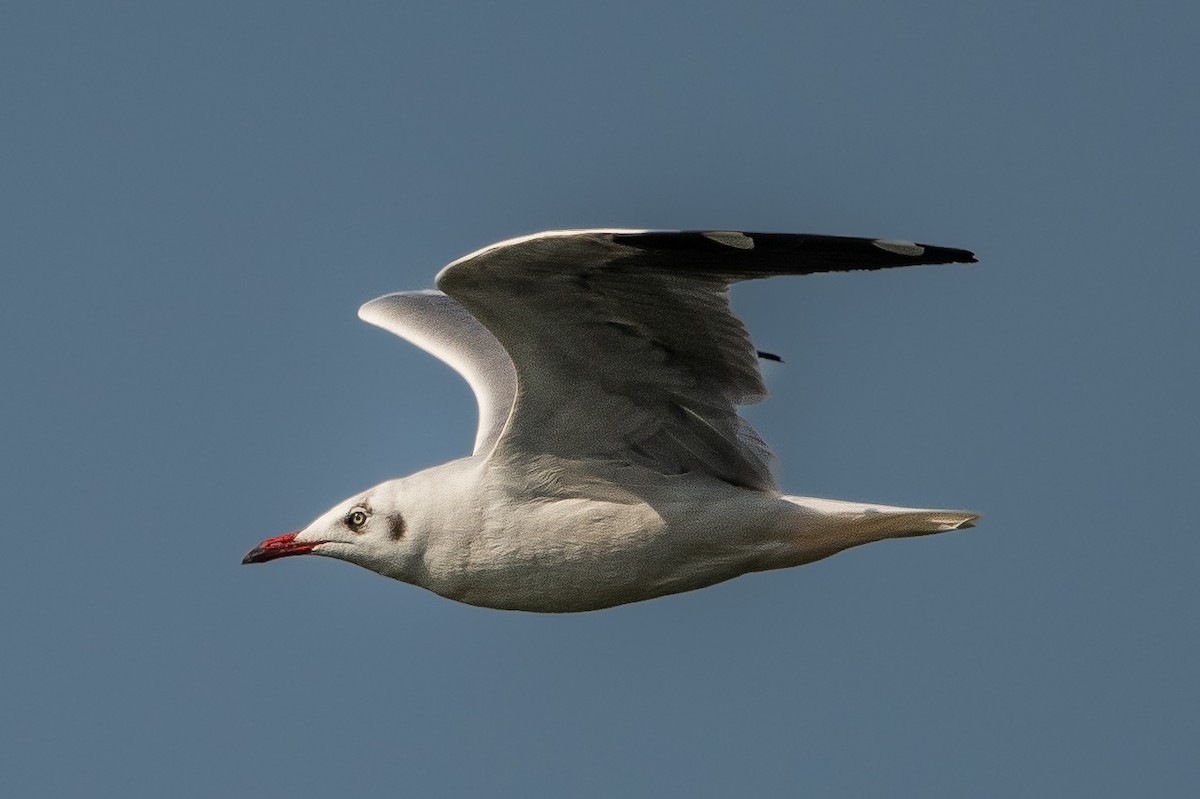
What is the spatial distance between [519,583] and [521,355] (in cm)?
119

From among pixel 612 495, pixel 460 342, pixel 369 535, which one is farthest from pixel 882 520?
pixel 460 342

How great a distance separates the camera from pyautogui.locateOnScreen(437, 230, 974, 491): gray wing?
A: 791 centimetres

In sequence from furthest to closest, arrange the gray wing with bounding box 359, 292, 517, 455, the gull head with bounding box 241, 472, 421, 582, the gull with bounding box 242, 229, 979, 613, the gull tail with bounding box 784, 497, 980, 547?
the gray wing with bounding box 359, 292, 517, 455
the gull head with bounding box 241, 472, 421, 582
the gull tail with bounding box 784, 497, 980, 547
the gull with bounding box 242, 229, 979, 613

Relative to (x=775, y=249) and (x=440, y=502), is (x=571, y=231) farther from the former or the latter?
(x=440, y=502)

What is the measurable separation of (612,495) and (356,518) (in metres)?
1.33

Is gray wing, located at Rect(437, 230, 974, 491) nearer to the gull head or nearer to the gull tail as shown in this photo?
the gull tail

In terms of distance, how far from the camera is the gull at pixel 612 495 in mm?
8773

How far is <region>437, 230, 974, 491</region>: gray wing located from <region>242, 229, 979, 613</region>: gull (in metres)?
0.01

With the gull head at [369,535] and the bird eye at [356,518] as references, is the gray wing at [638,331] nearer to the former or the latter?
the gull head at [369,535]

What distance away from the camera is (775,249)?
312 inches

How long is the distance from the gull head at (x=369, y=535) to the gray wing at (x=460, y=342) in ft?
2.77

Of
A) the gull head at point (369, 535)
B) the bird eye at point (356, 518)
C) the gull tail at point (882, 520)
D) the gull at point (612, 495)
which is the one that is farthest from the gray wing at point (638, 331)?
the bird eye at point (356, 518)

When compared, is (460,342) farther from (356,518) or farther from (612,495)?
(612,495)

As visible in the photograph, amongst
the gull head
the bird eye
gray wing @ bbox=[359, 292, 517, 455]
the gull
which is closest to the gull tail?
the gull
